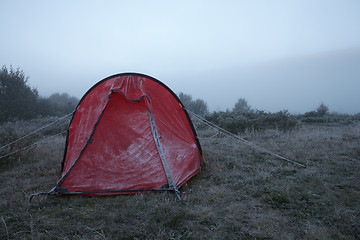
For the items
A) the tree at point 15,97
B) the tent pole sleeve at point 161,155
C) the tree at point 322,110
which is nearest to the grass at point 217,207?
the tent pole sleeve at point 161,155

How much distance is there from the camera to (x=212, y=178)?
14.6 ft

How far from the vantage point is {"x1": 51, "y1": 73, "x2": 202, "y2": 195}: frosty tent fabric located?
389 centimetres

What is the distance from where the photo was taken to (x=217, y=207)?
10.8 feet

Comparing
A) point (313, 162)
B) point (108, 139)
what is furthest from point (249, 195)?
point (108, 139)

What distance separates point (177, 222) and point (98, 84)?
3.19 metres

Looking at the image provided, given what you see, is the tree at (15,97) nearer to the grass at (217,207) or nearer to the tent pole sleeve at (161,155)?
the grass at (217,207)

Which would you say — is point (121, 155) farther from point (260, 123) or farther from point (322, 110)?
point (322, 110)

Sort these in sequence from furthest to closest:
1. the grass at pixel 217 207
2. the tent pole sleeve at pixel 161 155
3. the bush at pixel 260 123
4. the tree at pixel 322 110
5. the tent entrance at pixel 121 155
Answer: the tree at pixel 322 110, the bush at pixel 260 123, the tent entrance at pixel 121 155, the tent pole sleeve at pixel 161 155, the grass at pixel 217 207

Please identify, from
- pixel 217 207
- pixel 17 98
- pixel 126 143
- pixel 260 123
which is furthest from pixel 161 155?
pixel 17 98

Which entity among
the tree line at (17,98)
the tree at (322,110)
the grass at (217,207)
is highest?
the tree line at (17,98)

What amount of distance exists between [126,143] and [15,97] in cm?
2000

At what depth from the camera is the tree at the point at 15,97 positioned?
1825cm

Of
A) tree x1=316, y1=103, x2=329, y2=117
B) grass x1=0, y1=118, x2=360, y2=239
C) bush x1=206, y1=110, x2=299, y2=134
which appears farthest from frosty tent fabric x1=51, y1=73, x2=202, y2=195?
tree x1=316, y1=103, x2=329, y2=117

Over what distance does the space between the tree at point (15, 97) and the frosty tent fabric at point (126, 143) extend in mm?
17625
